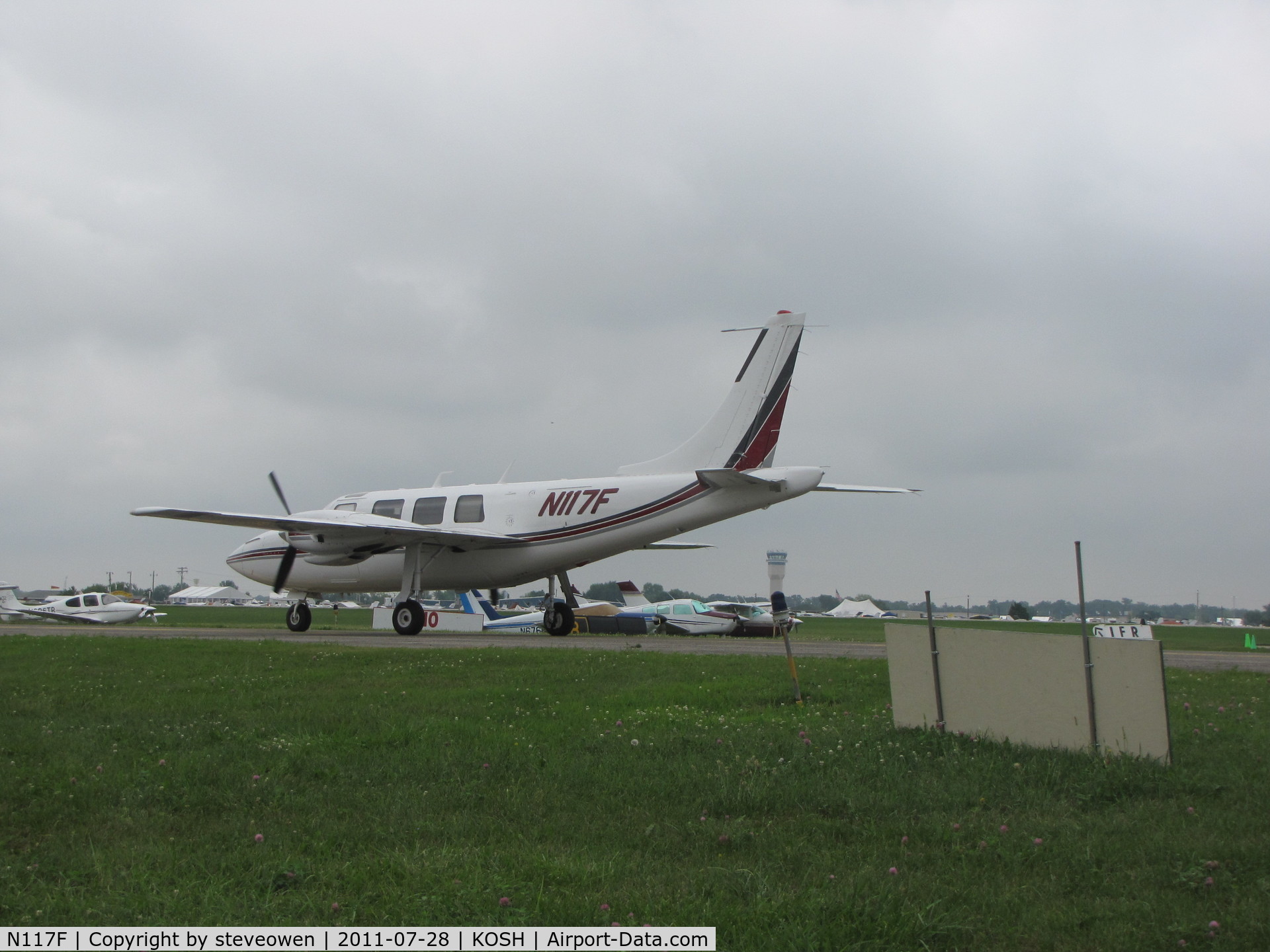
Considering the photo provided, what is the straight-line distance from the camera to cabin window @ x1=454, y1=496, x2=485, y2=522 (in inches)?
988

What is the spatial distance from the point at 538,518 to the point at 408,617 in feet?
15.3

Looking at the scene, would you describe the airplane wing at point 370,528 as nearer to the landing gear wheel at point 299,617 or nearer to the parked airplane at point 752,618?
the landing gear wheel at point 299,617

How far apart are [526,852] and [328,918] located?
115cm

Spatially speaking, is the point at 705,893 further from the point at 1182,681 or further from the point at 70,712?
the point at 1182,681

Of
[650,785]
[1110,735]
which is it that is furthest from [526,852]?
[1110,735]

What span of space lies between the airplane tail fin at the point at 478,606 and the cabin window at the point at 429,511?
17.8 meters

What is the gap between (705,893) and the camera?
4.41 metres

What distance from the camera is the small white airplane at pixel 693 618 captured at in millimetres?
40625

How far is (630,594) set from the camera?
49125 mm

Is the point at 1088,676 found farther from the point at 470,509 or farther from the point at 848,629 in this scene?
the point at 848,629

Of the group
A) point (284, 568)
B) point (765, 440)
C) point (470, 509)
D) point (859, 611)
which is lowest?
point (859, 611)

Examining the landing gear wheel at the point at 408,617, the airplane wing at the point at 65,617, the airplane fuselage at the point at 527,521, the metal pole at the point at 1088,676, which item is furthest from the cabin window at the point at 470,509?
the airplane wing at the point at 65,617

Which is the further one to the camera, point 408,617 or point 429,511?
point 429,511

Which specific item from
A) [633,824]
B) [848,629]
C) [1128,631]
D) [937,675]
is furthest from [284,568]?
[848,629]
